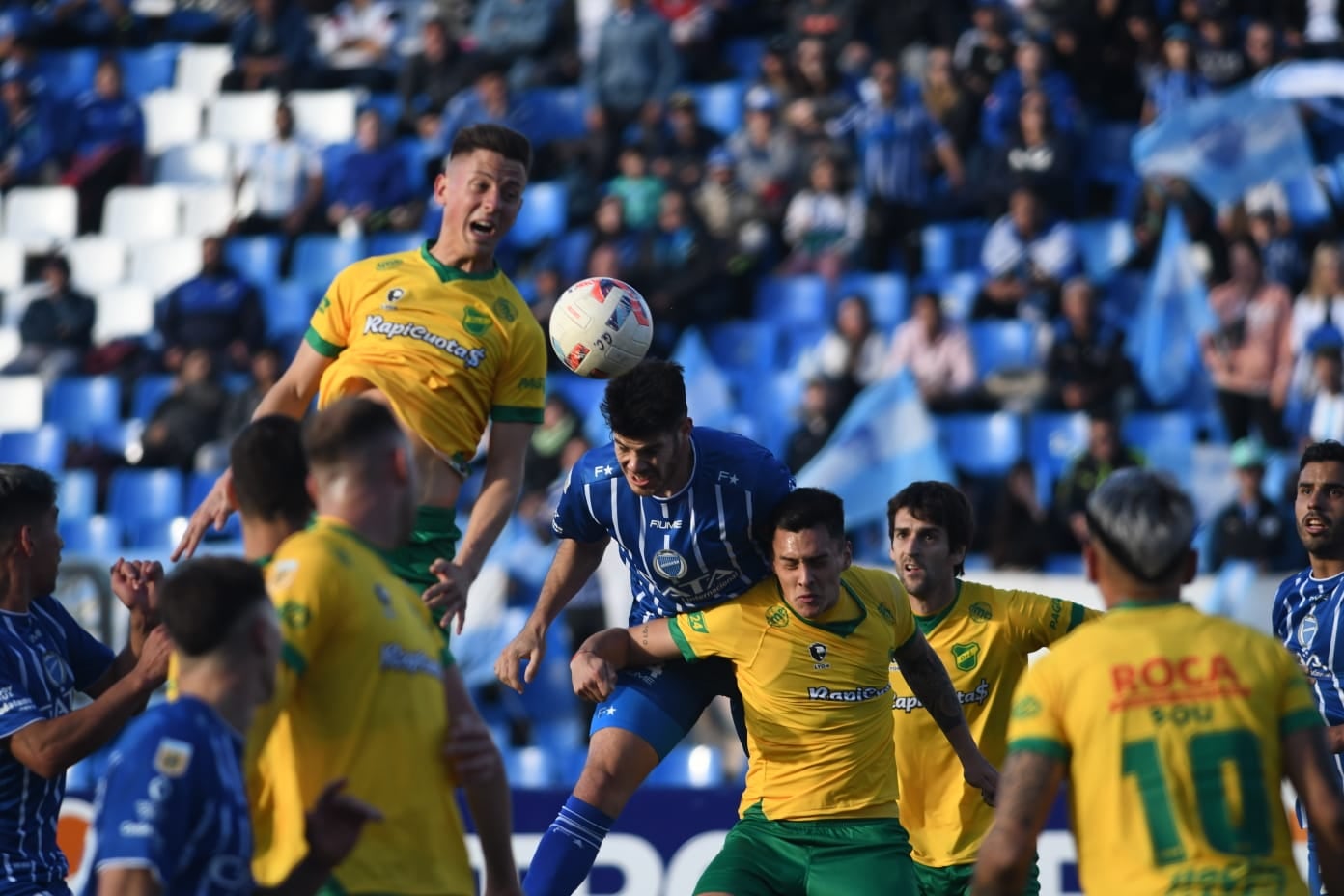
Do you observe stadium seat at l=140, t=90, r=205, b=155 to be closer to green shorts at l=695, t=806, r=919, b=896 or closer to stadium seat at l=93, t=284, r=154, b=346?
stadium seat at l=93, t=284, r=154, b=346

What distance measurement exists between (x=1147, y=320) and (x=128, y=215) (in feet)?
37.3

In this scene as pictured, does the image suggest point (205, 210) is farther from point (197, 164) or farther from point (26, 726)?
point (26, 726)

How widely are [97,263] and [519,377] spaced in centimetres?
1451

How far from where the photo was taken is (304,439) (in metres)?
5.01

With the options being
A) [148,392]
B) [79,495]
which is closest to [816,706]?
[79,495]

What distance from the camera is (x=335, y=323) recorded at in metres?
7.61

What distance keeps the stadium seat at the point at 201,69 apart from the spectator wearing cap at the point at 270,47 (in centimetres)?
58

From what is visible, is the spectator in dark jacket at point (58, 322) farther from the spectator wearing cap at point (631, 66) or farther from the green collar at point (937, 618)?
the green collar at point (937, 618)

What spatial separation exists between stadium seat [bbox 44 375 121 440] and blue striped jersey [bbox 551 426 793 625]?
1142 cm

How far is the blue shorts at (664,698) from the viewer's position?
8180mm

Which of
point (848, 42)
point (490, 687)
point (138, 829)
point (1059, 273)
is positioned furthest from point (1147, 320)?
point (138, 829)

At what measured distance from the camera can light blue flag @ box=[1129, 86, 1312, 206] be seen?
1664 cm

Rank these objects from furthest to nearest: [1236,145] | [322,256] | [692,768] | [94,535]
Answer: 1. [322,256]
2. [94,535]
3. [1236,145]
4. [692,768]

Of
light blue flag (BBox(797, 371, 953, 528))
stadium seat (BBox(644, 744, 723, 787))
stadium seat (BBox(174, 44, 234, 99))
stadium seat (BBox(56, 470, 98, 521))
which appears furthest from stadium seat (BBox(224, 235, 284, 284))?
stadium seat (BBox(644, 744, 723, 787))
